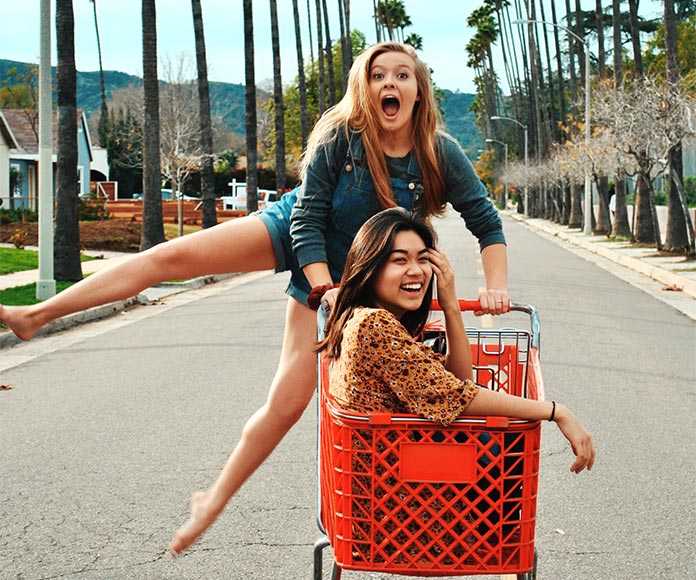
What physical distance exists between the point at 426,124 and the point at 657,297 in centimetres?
1555

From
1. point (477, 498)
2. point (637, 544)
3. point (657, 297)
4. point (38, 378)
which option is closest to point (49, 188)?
point (38, 378)

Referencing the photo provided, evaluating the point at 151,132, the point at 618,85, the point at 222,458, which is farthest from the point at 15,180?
the point at 222,458

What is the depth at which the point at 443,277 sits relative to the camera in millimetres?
3494

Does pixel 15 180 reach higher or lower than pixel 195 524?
higher

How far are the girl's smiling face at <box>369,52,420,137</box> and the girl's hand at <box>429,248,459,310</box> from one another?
2.07 feet

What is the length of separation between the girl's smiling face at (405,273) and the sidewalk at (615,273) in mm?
6815

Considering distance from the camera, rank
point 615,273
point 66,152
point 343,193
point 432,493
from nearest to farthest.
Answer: point 432,493 → point 343,193 → point 66,152 → point 615,273

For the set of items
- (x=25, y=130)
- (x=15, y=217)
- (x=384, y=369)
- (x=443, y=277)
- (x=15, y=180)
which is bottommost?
(x=384, y=369)

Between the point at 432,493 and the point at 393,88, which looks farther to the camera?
the point at 393,88

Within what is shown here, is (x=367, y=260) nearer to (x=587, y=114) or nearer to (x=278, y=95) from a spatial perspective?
(x=587, y=114)

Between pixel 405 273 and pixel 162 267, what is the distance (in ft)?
3.12

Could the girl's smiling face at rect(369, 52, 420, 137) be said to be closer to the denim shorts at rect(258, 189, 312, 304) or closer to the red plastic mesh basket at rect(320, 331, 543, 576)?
the denim shorts at rect(258, 189, 312, 304)

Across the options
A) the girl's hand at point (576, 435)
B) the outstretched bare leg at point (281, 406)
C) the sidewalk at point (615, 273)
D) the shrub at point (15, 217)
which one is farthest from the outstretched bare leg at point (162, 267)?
the shrub at point (15, 217)

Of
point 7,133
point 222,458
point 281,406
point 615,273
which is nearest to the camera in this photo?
point 281,406
